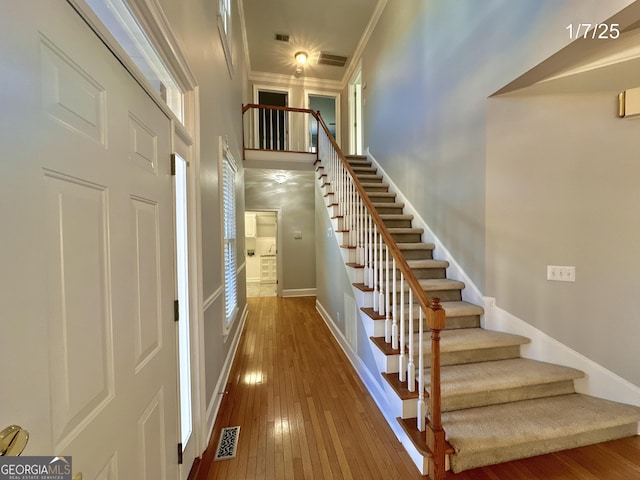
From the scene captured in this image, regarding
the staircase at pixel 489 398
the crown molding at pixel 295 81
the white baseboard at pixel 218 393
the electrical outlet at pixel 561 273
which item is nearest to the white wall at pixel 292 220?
the crown molding at pixel 295 81

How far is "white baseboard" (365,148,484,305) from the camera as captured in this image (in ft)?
8.61

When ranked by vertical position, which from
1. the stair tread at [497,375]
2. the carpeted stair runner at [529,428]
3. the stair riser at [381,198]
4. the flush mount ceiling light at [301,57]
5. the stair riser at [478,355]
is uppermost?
the flush mount ceiling light at [301,57]

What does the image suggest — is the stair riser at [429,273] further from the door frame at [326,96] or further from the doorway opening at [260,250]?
the doorway opening at [260,250]

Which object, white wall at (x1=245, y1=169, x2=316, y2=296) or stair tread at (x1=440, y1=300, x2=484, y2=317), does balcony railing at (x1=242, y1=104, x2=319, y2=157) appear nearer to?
white wall at (x1=245, y1=169, x2=316, y2=296)

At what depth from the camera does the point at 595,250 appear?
6.59 ft

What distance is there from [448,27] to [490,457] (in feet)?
12.7

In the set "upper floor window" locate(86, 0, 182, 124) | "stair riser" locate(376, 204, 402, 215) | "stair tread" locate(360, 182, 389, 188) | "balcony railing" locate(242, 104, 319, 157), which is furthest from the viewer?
"balcony railing" locate(242, 104, 319, 157)

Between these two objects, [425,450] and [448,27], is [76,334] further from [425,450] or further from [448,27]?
[448,27]

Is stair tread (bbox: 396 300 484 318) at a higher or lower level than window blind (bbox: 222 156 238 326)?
lower

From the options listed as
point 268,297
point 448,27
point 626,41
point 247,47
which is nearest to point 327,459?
point 626,41

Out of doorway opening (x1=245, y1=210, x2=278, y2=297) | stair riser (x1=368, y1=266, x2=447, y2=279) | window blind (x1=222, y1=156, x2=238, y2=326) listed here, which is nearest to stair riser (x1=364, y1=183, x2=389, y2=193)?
stair riser (x1=368, y1=266, x2=447, y2=279)

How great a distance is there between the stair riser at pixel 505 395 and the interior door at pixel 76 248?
178 centimetres

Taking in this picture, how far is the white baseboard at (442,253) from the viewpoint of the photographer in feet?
8.61

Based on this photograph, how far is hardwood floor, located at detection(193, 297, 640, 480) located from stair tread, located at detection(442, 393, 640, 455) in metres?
0.14
